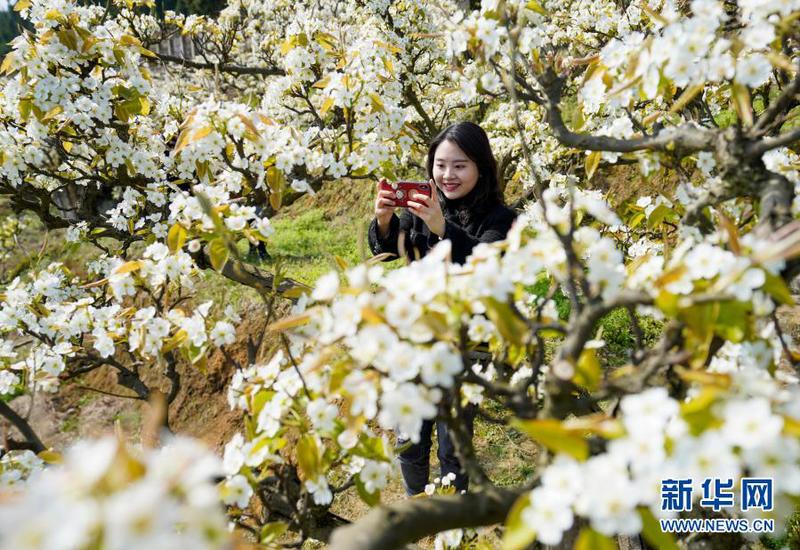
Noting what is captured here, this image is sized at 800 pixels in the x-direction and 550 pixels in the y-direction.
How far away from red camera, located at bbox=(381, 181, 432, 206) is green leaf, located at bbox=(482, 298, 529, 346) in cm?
145

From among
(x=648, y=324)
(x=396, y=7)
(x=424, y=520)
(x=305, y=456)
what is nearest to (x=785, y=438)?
(x=424, y=520)

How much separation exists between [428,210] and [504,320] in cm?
141

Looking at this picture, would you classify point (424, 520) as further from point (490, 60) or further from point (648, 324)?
point (648, 324)

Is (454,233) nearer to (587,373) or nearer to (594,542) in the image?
(587,373)

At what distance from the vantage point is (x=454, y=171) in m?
2.53

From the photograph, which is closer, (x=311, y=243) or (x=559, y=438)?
(x=559, y=438)

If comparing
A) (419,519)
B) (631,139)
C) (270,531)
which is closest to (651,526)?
(419,519)

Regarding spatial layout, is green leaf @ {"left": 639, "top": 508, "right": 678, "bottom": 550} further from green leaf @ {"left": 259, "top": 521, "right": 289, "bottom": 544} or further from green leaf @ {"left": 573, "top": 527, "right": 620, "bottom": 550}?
green leaf @ {"left": 259, "top": 521, "right": 289, "bottom": 544}

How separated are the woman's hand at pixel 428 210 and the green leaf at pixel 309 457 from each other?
131 cm

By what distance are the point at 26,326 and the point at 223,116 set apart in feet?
4.31

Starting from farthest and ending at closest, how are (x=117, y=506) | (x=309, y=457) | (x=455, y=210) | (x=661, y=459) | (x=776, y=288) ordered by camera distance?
(x=455, y=210), (x=309, y=457), (x=776, y=288), (x=661, y=459), (x=117, y=506)

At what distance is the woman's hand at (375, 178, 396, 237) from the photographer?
7.82 ft

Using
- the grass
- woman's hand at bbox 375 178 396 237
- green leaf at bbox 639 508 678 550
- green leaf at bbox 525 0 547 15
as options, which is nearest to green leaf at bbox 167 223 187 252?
woman's hand at bbox 375 178 396 237

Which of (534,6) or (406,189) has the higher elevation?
(534,6)
